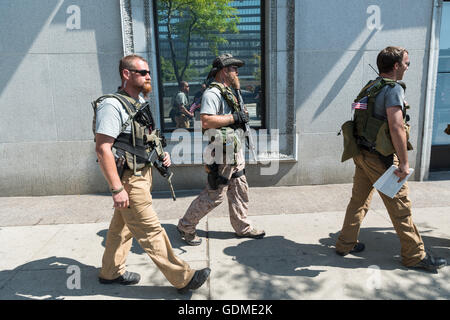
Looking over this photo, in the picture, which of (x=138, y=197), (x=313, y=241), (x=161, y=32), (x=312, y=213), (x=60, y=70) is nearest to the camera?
(x=138, y=197)

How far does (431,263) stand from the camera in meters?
2.80

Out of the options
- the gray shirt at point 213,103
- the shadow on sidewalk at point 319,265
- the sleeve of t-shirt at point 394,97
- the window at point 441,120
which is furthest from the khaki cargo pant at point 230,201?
the window at point 441,120

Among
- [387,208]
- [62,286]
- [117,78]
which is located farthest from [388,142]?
[117,78]

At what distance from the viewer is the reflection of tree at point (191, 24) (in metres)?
5.53

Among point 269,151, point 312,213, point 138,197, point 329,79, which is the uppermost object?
point 329,79

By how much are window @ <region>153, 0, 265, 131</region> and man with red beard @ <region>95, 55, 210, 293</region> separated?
10.3 feet

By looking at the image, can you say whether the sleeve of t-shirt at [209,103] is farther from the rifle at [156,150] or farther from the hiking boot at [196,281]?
the hiking boot at [196,281]

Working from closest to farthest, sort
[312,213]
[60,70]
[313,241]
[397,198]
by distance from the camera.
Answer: [397,198]
[313,241]
[312,213]
[60,70]

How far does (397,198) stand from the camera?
2.79m

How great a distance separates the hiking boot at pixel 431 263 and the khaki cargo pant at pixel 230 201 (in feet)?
5.42

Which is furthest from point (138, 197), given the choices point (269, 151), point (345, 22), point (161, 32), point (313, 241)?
point (345, 22)

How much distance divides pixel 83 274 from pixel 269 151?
354 cm

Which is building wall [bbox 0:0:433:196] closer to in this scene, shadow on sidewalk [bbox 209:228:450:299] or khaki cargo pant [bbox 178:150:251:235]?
khaki cargo pant [bbox 178:150:251:235]
